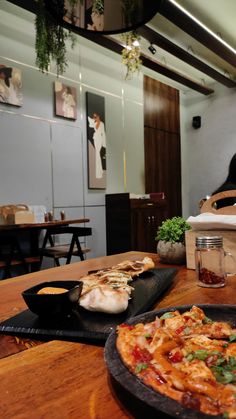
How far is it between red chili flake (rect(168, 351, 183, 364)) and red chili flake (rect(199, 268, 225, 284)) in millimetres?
662

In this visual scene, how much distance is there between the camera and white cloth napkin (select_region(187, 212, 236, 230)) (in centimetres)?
144

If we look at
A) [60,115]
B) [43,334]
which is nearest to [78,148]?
[60,115]

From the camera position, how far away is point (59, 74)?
16.1ft

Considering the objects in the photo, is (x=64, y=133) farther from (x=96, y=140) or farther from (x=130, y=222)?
(x=130, y=222)

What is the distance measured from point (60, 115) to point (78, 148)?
22.4 inches

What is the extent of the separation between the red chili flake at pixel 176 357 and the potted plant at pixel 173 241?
100cm

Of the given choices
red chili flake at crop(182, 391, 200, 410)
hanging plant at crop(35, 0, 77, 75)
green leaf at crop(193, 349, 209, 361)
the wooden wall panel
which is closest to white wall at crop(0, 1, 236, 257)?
the wooden wall panel

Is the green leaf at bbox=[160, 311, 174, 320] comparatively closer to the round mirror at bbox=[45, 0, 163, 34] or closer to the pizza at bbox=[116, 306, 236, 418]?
the pizza at bbox=[116, 306, 236, 418]

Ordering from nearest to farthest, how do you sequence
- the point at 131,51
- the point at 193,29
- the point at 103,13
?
the point at 103,13 → the point at 193,29 → the point at 131,51

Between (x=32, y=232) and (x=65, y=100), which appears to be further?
(x=65, y=100)

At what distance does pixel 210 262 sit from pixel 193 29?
4219 millimetres

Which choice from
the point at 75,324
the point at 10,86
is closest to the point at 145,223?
the point at 10,86

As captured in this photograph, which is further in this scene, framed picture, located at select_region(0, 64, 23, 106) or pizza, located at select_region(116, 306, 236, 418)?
framed picture, located at select_region(0, 64, 23, 106)

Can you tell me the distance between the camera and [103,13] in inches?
68.7
